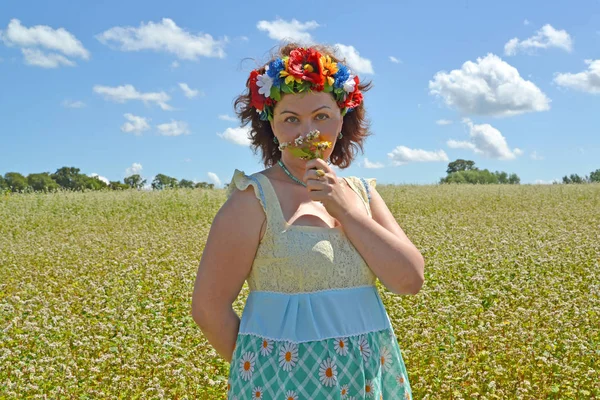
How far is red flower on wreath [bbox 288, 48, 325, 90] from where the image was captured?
6.75 feet

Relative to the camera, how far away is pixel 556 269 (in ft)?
24.2

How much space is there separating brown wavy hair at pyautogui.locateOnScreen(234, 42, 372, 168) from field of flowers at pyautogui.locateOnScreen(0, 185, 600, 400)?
2072 mm

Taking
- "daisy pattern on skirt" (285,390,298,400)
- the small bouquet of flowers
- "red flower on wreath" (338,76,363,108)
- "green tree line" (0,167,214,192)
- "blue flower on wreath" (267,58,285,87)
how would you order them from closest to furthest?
"daisy pattern on skirt" (285,390,298,400)
the small bouquet of flowers
"blue flower on wreath" (267,58,285,87)
"red flower on wreath" (338,76,363,108)
"green tree line" (0,167,214,192)

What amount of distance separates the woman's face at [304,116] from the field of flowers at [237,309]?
242cm

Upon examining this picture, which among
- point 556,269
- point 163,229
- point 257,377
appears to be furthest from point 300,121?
A: point 163,229

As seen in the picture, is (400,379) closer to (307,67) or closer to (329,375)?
(329,375)

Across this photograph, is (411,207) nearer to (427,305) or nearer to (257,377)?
(427,305)

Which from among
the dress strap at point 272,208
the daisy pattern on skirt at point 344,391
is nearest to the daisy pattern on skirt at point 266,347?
the daisy pattern on skirt at point 344,391

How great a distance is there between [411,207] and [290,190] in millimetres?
15204

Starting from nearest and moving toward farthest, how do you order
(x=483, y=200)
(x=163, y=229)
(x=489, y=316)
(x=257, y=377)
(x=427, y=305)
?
(x=257, y=377)
(x=489, y=316)
(x=427, y=305)
(x=163, y=229)
(x=483, y=200)

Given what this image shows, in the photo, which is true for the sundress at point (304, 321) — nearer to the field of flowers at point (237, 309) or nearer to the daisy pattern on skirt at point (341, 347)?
the daisy pattern on skirt at point (341, 347)

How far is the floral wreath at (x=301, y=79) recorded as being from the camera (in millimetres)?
2066

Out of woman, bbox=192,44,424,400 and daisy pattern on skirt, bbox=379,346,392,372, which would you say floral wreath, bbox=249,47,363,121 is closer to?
woman, bbox=192,44,424,400

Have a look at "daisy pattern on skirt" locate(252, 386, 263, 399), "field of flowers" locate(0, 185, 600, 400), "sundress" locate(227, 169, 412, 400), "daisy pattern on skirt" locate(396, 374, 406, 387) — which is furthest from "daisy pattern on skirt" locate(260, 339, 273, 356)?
"field of flowers" locate(0, 185, 600, 400)
